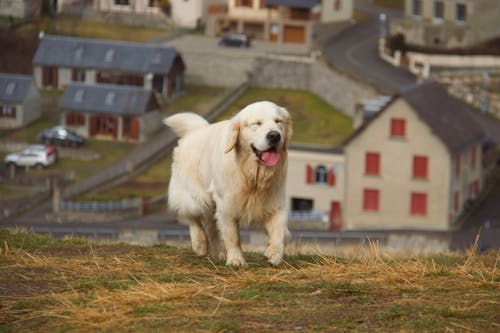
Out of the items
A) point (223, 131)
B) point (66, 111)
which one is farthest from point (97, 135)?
point (223, 131)

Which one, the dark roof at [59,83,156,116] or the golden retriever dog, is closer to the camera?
the golden retriever dog

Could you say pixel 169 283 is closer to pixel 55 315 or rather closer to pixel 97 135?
pixel 55 315

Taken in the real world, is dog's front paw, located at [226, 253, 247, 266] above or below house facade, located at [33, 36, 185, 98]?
above

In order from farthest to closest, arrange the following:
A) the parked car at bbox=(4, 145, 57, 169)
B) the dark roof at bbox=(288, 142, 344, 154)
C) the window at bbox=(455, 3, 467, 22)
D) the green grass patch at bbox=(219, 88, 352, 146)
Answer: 1. the window at bbox=(455, 3, 467, 22)
2. the green grass patch at bbox=(219, 88, 352, 146)
3. the parked car at bbox=(4, 145, 57, 169)
4. the dark roof at bbox=(288, 142, 344, 154)

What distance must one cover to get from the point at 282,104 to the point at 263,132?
84.1 metres

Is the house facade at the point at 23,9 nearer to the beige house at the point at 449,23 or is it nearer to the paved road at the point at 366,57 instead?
the paved road at the point at 366,57

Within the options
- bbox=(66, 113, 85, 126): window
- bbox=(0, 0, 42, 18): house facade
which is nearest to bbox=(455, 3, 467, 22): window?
bbox=(66, 113, 85, 126): window

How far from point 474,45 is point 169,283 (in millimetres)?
96443

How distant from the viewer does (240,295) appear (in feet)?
68.3

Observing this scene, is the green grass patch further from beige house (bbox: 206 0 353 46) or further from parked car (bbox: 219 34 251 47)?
beige house (bbox: 206 0 353 46)

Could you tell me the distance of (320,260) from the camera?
24891 mm

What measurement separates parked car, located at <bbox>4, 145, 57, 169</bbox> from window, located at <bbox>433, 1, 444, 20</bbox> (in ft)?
110

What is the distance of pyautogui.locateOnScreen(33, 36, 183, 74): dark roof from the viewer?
115 metres

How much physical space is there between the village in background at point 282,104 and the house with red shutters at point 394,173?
8 cm
